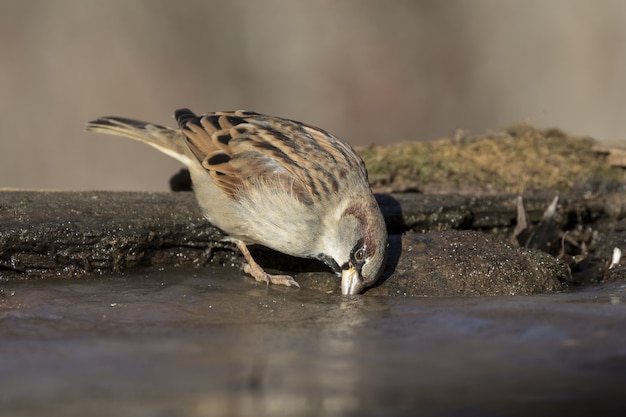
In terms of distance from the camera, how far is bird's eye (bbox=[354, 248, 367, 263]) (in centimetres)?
534

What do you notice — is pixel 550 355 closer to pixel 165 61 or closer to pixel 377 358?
pixel 377 358

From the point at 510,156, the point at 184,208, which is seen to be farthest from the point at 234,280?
the point at 510,156

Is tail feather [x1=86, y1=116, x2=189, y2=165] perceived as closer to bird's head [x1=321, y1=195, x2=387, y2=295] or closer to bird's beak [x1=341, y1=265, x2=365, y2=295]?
bird's head [x1=321, y1=195, x2=387, y2=295]

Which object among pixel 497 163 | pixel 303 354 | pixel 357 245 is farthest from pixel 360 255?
pixel 497 163

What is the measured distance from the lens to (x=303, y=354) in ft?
11.7

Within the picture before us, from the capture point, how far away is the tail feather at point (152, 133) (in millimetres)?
6547

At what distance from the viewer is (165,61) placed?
41.0ft

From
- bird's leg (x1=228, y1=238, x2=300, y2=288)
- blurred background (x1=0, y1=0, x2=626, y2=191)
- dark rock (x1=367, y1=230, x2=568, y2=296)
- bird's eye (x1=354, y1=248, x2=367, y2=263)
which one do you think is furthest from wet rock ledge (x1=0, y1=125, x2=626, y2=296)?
blurred background (x1=0, y1=0, x2=626, y2=191)

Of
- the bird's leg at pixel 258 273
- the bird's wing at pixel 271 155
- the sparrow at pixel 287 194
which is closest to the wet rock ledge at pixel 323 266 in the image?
the bird's leg at pixel 258 273

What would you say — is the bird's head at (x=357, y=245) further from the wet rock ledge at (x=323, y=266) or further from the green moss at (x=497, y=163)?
the green moss at (x=497, y=163)

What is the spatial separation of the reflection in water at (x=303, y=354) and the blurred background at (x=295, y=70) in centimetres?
708

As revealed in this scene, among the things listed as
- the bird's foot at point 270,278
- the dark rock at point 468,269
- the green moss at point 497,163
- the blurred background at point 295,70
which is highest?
the blurred background at point 295,70

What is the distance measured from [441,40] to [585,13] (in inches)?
81.2

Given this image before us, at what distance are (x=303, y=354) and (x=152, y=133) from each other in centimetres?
354
